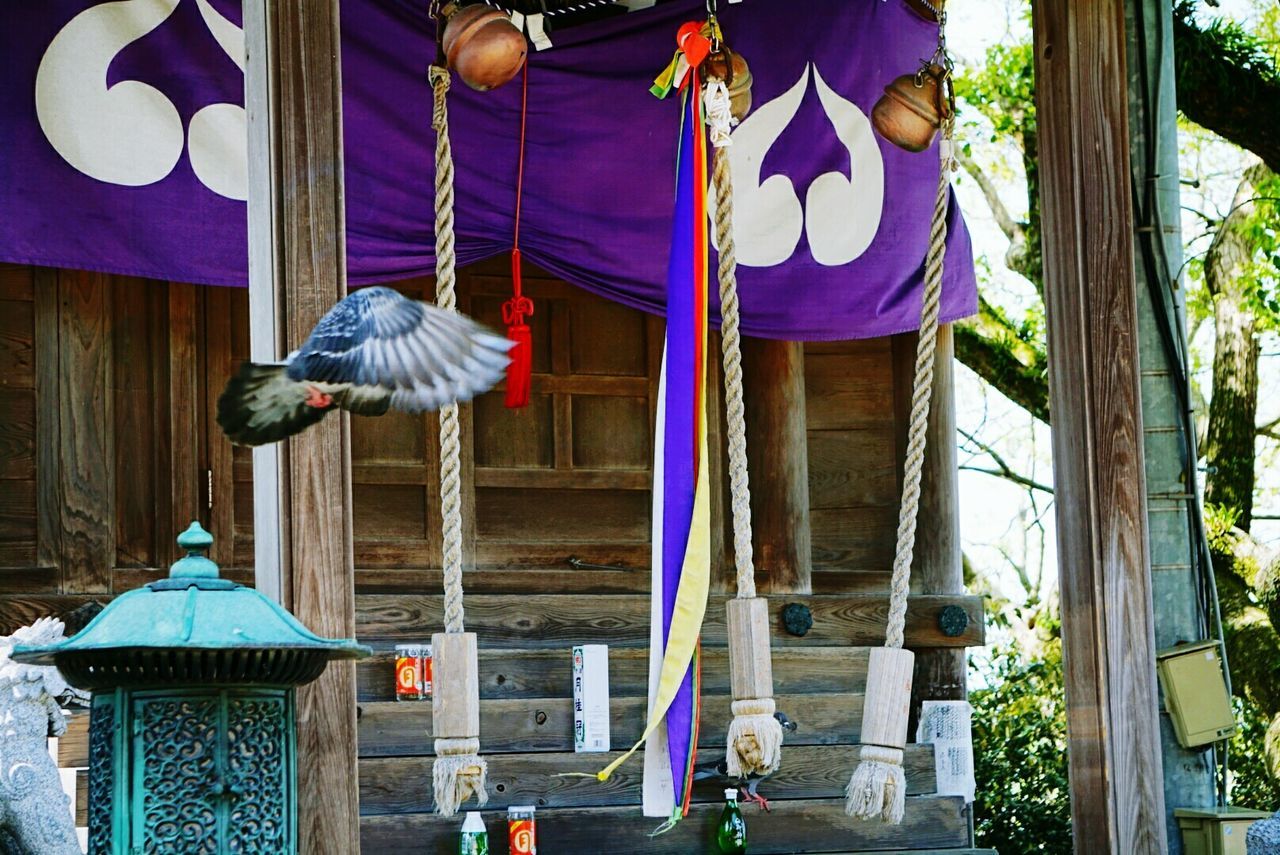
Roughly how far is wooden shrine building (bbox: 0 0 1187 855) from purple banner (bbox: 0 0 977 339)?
46 centimetres

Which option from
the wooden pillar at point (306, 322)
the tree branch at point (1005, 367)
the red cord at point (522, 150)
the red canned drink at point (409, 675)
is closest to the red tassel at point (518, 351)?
the red cord at point (522, 150)

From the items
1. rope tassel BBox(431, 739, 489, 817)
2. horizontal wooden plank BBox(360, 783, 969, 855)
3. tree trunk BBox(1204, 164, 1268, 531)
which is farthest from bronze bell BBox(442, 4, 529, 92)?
tree trunk BBox(1204, 164, 1268, 531)

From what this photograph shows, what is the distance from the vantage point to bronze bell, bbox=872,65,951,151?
5438 mm

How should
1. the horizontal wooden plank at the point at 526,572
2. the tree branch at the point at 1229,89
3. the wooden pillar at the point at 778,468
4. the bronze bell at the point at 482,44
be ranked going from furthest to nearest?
the tree branch at the point at 1229,89
the wooden pillar at the point at 778,468
the horizontal wooden plank at the point at 526,572
the bronze bell at the point at 482,44

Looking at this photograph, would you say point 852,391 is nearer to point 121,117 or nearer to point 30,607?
point 121,117

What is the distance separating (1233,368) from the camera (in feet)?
37.9

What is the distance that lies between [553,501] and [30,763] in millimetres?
2999

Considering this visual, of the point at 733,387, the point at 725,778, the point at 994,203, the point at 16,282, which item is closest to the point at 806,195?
the point at 725,778

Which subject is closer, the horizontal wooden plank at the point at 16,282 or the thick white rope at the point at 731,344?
the thick white rope at the point at 731,344

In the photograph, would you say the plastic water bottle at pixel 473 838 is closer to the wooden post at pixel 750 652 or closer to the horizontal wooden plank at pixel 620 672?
the horizontal wooden plank at pixel 620 672

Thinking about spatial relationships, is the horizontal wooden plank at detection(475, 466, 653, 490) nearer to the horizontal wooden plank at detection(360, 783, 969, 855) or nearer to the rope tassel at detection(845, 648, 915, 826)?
the horizontal wooden plank at detection(360, 783, 969, 855)

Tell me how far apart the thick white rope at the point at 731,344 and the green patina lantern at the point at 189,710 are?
118 centimetres

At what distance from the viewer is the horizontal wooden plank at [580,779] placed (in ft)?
18.6

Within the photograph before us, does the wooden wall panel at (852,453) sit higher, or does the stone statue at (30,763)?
the wooden wall panel at (852,453)
